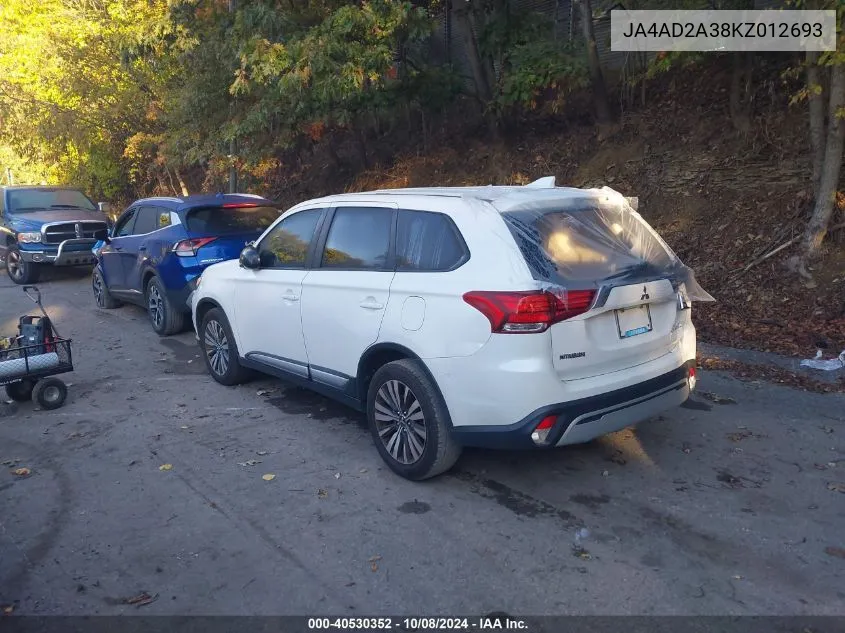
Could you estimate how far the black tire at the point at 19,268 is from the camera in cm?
1351

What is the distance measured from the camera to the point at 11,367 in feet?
20.3

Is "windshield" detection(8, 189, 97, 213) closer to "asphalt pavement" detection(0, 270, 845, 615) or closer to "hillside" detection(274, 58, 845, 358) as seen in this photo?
"hillside" detection(274, 58, 845, 358)

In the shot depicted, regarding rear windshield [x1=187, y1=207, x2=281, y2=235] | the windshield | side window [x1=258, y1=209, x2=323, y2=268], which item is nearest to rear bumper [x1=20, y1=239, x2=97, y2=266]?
the windshield

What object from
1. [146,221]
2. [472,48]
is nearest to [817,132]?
[472,48]

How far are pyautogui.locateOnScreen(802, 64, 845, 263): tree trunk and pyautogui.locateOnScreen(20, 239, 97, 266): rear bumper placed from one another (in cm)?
1162

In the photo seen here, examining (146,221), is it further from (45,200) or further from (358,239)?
(45,200)

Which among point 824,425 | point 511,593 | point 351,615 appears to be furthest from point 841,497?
point 351,615

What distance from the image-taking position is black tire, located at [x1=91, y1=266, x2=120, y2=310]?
10727 mm

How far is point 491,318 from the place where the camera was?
4.02m

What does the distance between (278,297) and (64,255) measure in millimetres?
9005

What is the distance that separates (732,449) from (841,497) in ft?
2.70

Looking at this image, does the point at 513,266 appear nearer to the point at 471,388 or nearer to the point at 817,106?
the point at 471,388

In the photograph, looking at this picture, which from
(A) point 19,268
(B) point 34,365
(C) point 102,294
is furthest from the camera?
(A) point 19,268

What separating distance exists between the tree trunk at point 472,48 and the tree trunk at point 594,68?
1.88 metres
